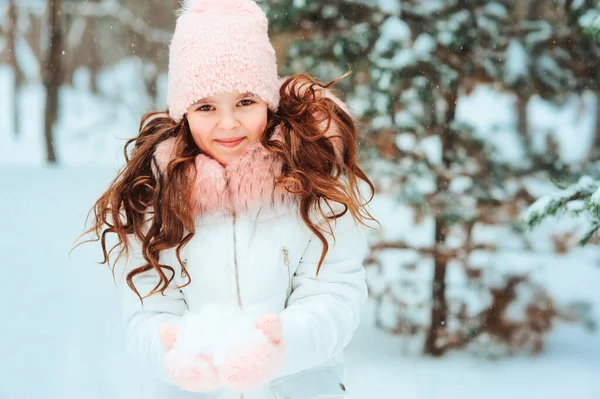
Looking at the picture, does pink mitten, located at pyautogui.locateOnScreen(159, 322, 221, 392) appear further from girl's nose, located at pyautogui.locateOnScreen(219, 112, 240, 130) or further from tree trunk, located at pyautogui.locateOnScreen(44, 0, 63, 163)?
tree trunk, located at pyautogui.locateOnScreen(44, 0, 63, 163)

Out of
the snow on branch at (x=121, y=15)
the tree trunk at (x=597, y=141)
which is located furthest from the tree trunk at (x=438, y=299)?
the snow on branch at (x=121, y=15)

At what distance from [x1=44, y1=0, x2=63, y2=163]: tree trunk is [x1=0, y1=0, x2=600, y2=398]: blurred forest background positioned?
2375 mm

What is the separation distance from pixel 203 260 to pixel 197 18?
28.4 inches

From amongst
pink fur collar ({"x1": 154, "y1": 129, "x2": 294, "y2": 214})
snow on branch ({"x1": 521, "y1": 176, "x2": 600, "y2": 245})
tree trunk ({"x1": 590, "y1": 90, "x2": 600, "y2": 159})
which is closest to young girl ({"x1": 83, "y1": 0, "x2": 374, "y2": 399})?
pink fur collar ({"x1": 154, "y1": 129, "x2": 294, "y2": 214})

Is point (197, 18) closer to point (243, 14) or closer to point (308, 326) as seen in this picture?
point (243, 14)

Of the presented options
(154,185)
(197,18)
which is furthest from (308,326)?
(197,18)

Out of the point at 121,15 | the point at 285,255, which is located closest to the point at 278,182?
Answer: the point at 285,255

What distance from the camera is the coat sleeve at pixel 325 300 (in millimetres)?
1606

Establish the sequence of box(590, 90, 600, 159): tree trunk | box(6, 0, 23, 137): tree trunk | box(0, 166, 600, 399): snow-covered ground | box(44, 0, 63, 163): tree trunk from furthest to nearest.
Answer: box(6, 0, 23, 137): tree trunk → box(44, 0, 63, 163): tree trunk → box(590, 90, 600, 159): tree trunk → box(0, 166, 600, 399): snow-covered ground

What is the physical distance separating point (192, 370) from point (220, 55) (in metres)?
0.88

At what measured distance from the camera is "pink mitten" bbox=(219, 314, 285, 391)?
1454 millimetres

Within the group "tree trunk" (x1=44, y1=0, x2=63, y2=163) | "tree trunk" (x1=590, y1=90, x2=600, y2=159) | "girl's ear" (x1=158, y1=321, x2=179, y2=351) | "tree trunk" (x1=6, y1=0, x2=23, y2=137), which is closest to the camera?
"girl's ear" (x1=158, y1=321, x2=179, y2=351)

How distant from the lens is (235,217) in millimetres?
1765

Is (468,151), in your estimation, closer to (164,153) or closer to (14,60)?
(164,153)
